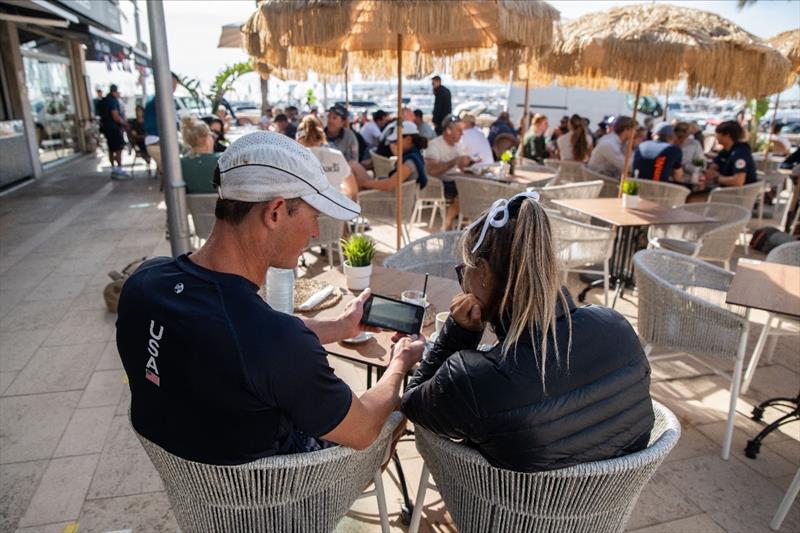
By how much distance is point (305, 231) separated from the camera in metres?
1.32

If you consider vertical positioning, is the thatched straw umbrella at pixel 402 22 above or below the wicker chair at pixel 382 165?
above

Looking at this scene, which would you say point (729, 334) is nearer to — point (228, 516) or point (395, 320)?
point (395, 320)

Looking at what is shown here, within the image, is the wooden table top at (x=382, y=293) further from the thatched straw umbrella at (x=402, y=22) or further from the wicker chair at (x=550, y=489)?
the thatched straw umbrella at (x=402, y=22)

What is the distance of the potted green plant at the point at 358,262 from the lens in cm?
234

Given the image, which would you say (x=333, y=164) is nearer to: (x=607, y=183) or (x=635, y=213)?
(x=635, y=213)

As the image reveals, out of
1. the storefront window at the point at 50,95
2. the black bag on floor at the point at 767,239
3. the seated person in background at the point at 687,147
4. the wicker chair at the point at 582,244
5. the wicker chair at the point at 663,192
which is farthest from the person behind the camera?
the storefront window at the point at 50,95

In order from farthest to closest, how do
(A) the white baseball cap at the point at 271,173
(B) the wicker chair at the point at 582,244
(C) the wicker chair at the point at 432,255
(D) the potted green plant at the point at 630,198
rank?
(D) the potted green plant at the point at 630,198 → (B) the wicker chair at the point at 582,244 → (C) the wicker chair at the point at 432,255 → (A) the white baseball cap at the point at 271,173

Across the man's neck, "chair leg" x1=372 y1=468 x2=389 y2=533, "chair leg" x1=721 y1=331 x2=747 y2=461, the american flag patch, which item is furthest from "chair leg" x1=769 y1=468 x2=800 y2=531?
the american flag patch

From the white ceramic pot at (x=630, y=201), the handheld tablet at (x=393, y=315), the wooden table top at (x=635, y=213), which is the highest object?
the handheld tablet at (x=393, y=315)

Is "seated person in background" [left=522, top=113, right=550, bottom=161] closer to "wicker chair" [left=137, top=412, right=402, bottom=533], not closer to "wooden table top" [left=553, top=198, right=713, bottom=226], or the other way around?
"wooden table top" [left=553, top=198, right=713, bottom=226]

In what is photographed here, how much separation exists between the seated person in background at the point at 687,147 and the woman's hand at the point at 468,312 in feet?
21.4

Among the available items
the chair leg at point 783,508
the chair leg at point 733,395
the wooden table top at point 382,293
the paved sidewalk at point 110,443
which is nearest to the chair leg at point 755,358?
the paved sidewalk at point 110,443

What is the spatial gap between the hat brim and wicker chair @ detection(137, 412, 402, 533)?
614 mm

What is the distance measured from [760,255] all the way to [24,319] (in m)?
7.60
